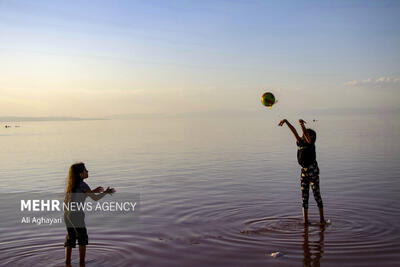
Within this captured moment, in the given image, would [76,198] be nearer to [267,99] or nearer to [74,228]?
[74,228]

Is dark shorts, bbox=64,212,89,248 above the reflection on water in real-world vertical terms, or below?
above

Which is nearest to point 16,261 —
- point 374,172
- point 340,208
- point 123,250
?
point 123,250

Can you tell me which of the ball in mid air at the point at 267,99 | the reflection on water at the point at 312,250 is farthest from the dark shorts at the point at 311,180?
the ball in mid air at the point at 267,99

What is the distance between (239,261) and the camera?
27.0ft

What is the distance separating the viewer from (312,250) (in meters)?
8.67

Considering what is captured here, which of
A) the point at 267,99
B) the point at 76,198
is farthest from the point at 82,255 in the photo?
the point at 267,99

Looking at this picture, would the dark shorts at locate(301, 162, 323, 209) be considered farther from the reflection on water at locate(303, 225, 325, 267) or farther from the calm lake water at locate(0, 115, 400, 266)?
the reflection on water at locate(303, 225, 325, 267)

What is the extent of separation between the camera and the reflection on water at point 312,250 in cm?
803

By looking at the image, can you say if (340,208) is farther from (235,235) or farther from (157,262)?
(157,262)

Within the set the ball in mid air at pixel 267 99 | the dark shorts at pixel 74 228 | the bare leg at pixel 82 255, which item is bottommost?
the bare leg at pixel 82 255

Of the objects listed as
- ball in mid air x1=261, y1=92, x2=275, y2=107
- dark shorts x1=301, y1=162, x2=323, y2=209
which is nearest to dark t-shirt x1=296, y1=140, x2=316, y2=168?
dark shorts x1=301, y1=162, x2=323, y2=209

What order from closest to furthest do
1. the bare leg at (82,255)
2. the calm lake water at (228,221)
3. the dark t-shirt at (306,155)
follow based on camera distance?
the bare leg at (82,255)
the calm lake water at (228,221)
the dark t-shirt at (306,155)

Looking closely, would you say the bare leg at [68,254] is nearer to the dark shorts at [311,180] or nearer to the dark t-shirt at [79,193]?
the dark t-shirt at [79,193]

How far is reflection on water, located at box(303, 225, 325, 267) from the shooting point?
26.4 feet
